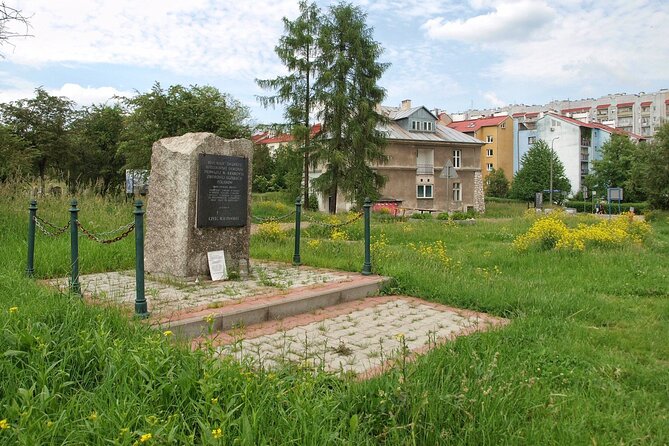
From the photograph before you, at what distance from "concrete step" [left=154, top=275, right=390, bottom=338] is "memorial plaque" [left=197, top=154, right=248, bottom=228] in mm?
1642

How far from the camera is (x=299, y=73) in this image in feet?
96.8

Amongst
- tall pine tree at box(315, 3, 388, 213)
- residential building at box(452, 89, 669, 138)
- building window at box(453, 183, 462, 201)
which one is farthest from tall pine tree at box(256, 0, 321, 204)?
residential building at box(452, 89, 669, 138)

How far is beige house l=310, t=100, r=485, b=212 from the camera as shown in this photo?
4231 cm

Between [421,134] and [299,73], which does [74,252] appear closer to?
[299,73]

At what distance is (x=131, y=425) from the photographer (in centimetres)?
274

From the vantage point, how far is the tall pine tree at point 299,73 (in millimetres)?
28984

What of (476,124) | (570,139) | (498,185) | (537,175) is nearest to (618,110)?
(570,139)

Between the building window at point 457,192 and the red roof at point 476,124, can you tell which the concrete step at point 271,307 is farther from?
the red roof at point 476,124

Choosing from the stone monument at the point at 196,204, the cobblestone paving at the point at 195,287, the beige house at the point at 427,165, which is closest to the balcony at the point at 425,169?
the beige house at the point at 427,165

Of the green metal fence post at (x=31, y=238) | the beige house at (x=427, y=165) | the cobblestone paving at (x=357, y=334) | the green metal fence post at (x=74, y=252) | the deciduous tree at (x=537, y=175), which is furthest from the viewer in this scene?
the deciduous tree at (x=537, y=175)

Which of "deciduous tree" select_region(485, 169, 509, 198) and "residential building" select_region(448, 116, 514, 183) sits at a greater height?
"residential building" select_region(448, 116, 514, 183)

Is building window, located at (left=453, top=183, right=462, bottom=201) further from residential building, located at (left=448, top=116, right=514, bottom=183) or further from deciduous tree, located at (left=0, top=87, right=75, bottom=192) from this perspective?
deciduous tree, located at (left=0, top=87, right=75, bottom=192)

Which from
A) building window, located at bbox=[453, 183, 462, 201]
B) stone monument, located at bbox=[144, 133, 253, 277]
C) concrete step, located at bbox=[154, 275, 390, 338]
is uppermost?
building window, located at bbox=[453, 183, 462, 201]

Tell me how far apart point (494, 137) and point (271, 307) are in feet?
237
